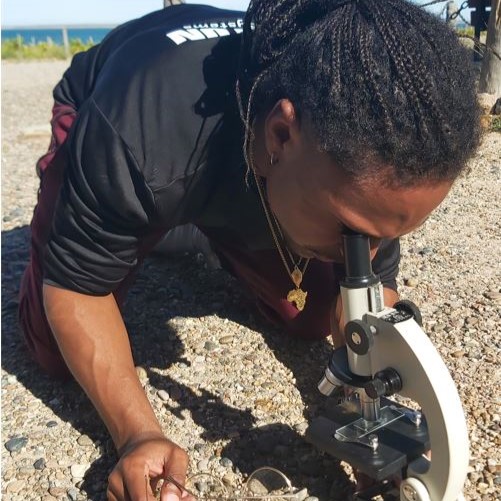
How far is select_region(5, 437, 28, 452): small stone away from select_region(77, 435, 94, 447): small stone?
0.13m

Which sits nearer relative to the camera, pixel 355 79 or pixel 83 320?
pixel 355 79

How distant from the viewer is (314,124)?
1.11 m

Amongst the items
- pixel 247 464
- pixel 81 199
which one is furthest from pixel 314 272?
pixel 81 199

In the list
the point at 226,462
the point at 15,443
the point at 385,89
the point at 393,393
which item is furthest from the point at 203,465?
the point at 385,89

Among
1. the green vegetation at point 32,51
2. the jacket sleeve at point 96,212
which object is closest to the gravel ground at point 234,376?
the jacket sleeve at point 96,212

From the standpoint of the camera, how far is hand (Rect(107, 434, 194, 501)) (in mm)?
1293

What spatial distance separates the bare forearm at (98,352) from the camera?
1510mm

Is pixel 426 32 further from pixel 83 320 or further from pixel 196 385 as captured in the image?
pixel 196 385

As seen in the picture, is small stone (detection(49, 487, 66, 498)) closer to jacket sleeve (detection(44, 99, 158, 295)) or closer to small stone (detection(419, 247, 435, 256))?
jacket sleeve (detection(44, 99, 158, 295))

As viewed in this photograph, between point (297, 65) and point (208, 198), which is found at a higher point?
point (297, 65)

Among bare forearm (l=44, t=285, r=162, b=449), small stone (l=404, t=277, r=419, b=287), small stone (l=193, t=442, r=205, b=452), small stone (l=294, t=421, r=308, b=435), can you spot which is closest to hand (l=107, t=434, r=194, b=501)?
bare forearm (l=44, t=285, r=162, b=449)

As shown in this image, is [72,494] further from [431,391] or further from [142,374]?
[431,391]

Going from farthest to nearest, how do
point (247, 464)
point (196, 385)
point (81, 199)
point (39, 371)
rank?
point (39, 371)
point (196, 385)
point (247, 464)
point (81, 199)

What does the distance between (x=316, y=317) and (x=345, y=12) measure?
3.10 ft
